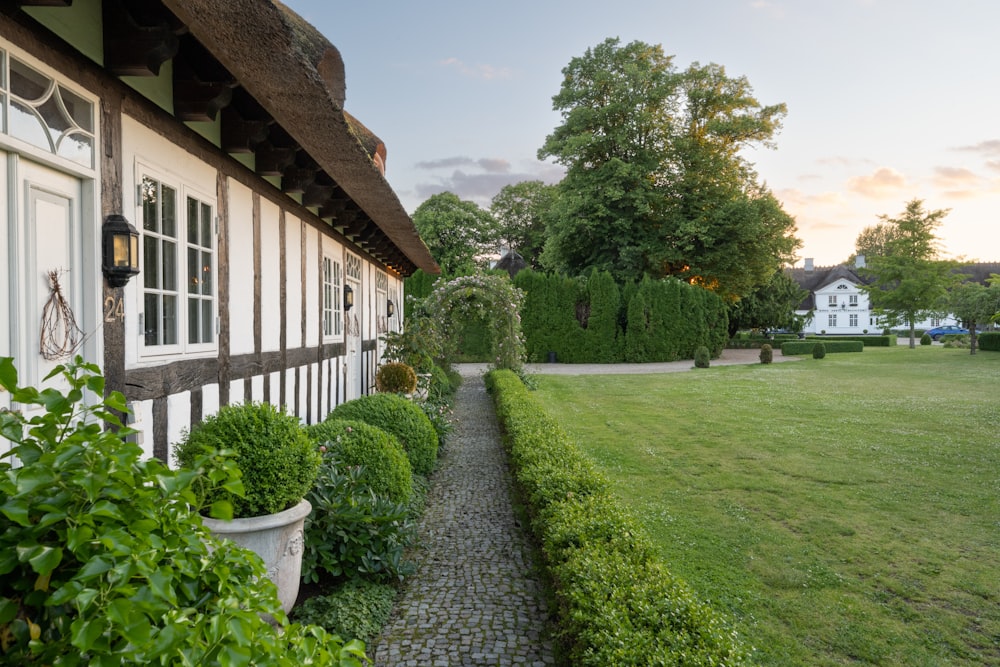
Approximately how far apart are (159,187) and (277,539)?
2327 millimetres

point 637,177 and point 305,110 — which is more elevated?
point 637,177

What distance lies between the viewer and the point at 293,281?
20.8ft

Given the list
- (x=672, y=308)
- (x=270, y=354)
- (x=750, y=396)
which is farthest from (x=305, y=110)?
(x=672, y=308)

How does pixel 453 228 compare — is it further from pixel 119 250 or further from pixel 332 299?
pixel 119 250

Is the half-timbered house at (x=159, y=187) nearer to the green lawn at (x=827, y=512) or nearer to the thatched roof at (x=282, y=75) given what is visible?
the thatched roof at (x=282, y=75)

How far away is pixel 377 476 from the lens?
475cm

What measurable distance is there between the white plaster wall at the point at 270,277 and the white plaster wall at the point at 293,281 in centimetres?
26

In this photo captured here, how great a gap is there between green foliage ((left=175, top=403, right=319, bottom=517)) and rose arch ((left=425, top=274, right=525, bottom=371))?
12.0m

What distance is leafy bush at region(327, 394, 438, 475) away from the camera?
6293 millimetres

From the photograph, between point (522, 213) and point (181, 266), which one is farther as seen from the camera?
point (522, 213)

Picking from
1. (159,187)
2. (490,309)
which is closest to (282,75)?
(159,187)

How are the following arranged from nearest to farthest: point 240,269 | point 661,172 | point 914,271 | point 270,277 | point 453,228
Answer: point 240,269 → point 270,277 → point 661,172 → point 914,271 → point 453,228

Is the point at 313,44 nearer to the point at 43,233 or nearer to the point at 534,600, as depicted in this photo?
the point at 43,233

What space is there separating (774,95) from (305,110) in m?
31.1
